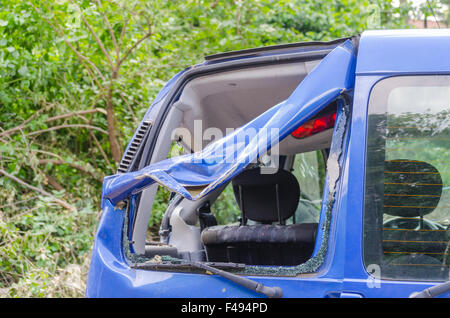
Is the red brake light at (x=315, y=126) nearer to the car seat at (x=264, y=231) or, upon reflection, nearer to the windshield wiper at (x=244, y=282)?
the car seat at (x=264, y=231)

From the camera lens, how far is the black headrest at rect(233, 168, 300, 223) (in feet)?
11.3

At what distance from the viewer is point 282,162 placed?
444 centimetres

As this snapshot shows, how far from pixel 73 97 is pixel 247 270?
453cm

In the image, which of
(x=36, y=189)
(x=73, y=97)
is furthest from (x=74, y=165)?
(x=73, y=97)

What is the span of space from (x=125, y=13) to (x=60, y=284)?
288 cm

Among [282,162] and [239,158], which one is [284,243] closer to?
[239,158]

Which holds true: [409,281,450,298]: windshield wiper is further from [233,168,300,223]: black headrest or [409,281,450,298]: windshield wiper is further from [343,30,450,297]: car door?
[233,168,300,223]: black headrest

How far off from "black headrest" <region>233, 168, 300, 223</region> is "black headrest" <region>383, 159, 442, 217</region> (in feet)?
4.08

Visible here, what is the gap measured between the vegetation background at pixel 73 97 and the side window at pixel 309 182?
2029 millimetres

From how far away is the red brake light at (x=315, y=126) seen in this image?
3243 millimetres

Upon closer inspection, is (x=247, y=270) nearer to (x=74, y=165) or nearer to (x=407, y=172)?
(x=407, y=172)

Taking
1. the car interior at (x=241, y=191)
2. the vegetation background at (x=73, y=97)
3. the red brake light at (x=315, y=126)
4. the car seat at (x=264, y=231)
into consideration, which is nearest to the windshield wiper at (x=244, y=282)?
the car interior at (x=241, y=191)

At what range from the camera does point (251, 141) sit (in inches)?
91.8

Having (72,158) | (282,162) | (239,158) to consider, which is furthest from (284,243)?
(72,158)
